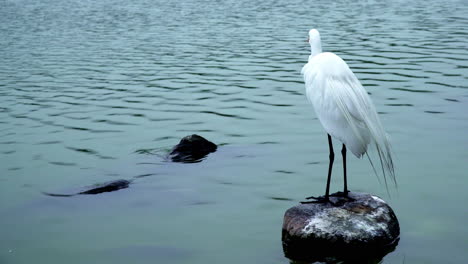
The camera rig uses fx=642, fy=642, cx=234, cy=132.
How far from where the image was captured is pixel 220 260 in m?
8.02

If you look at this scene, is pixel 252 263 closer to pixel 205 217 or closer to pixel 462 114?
pixel 205 217

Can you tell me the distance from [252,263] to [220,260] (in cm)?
43

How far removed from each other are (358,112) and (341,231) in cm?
144

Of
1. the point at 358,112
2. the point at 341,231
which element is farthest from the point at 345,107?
the point at 341,231

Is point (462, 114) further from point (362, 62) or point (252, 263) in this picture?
point (252, 263)

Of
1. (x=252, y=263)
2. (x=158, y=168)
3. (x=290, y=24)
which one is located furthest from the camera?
(x=290, y=24)

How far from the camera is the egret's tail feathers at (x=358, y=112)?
7703mm

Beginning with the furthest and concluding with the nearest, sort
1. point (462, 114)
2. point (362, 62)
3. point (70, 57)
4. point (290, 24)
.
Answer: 1. point (290, 24)
2. point (70, 57)
3. point (362, 62)
4. point (462, 114)

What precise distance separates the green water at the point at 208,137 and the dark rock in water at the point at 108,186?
0.16 metres

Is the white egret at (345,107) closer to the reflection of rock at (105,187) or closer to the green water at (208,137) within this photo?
the green water at (208,137)

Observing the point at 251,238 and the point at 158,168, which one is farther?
the point at 158,168

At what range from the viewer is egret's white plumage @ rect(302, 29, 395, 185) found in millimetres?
7746

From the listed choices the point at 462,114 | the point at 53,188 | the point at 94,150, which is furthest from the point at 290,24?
the point at 53,188

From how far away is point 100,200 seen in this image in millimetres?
9945
